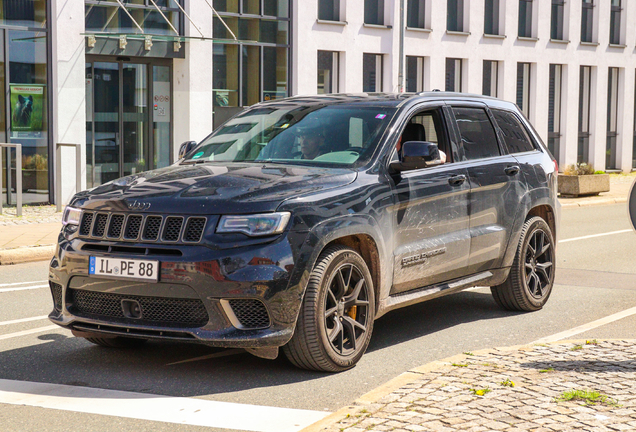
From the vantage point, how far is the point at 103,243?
18.6 feet

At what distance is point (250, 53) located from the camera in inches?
998

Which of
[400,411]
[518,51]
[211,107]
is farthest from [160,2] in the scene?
[400,411]

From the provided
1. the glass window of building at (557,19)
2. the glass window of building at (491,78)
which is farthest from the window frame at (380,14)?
the glass window of building at (557,19)

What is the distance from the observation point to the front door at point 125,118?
21.7 meters

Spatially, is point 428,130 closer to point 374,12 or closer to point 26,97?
point 26,97

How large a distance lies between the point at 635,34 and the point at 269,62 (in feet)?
64.7

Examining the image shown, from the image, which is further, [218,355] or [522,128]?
[522,128]

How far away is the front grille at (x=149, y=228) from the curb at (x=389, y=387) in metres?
1.33

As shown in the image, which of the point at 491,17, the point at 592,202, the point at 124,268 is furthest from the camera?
the point at 491,17

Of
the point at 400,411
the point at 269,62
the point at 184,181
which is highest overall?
the point at 269,62

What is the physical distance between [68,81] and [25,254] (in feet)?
29.7

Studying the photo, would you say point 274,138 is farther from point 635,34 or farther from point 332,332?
point 635,34

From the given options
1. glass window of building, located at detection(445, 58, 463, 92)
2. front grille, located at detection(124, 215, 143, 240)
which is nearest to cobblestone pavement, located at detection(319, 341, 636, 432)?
front grille, located at detection(124, 215, 143, 240)

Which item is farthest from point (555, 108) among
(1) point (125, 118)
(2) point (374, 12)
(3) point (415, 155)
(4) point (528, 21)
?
(3) point (415, 155)
